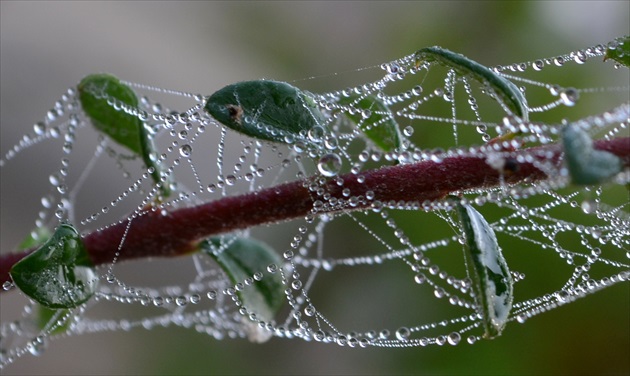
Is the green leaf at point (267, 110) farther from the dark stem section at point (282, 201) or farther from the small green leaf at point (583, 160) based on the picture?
the small green leaf at point (583, 160)

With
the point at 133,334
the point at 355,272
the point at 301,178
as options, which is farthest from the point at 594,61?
the point at 301,178

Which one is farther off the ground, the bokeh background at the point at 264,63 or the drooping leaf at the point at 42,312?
the bokeh background at the point at 264,63

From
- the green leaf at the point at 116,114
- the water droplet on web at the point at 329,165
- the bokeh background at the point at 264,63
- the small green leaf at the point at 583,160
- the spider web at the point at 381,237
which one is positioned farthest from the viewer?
the bokeh background at the point at 264,63

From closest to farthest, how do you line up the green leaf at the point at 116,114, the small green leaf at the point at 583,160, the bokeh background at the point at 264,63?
the small green leaf at the point at 583,160 → the green leaf at the point at 116,114 → the bokeh background at the point at 264,63

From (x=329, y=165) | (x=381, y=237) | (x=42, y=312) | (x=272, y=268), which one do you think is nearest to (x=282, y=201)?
(x=329, y=165)

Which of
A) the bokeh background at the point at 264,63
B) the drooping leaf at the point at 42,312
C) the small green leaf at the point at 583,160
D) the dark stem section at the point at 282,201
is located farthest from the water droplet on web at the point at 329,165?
the bokeh background at the point at 264,63

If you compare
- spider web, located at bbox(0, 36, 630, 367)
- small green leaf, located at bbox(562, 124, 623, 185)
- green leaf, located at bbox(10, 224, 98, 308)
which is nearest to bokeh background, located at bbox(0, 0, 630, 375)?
spider web, located at bbox(0, 36, 630, 367)

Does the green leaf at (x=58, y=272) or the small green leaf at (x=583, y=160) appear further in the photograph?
the green leaf at (x=58, y=272)
